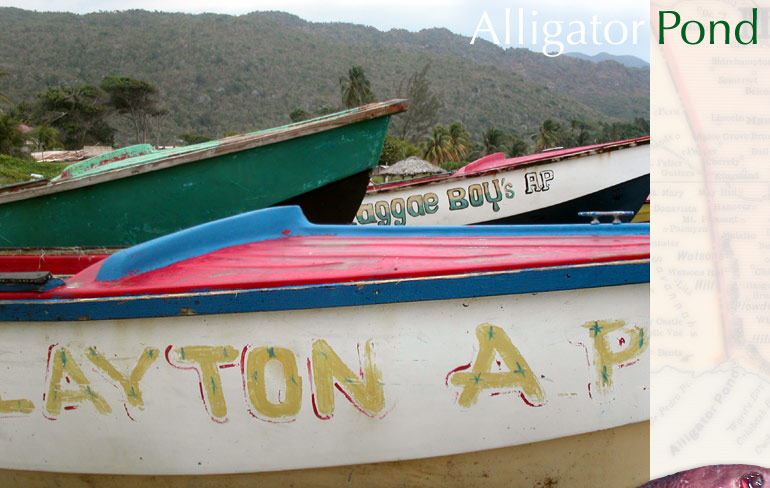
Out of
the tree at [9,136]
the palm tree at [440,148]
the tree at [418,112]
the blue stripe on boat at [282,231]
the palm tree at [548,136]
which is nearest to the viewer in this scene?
the blue stripe on boat at [282,231]

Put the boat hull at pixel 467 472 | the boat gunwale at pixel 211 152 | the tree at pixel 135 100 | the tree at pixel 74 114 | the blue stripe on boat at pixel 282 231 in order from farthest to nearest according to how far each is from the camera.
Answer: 1. the tree at pixel 135 100
2. the tree at pixel 74 114
3. the boat gunwale at pixel 211 152
4. the blue stripe on boat at pixel 282 231
5. the boat hull at pixel 467 472

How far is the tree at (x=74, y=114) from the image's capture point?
38.8 m

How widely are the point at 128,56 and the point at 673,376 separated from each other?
217 ft

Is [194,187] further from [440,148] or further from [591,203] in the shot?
[440,148]

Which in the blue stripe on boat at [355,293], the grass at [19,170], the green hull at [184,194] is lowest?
the blue stripe on boat at [355,293]

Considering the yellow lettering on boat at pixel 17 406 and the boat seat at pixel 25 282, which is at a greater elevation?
the boat seat at pixel 25 282

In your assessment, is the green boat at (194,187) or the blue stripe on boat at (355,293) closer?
the blue stripe on boat at (355,293)

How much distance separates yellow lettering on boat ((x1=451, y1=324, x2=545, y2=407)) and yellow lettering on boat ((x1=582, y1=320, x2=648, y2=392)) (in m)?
0.23

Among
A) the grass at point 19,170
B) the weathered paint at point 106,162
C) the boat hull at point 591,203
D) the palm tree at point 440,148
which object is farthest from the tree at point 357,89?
the weathered paint at point 106,162

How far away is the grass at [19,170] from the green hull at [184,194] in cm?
1364

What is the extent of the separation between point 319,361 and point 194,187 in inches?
69.8

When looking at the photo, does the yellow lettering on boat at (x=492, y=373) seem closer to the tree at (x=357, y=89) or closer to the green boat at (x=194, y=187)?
the green boat at (x=194, y=187)

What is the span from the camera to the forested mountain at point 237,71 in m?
53.7

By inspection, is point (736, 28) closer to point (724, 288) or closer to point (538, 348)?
point (724, 288)
